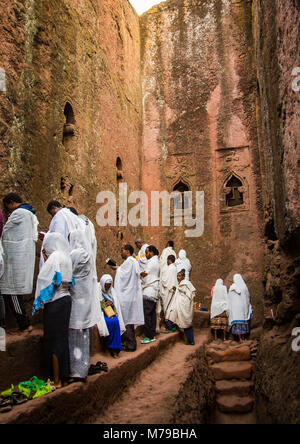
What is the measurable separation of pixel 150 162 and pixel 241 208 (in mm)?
3264

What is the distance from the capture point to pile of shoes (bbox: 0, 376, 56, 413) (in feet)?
9.02

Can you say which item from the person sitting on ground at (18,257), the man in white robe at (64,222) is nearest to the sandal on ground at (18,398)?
the person sitting on ground at (18,257)

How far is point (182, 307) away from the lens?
23.6 feet

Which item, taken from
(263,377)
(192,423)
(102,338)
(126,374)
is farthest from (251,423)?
(102,338)

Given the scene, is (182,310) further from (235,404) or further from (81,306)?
(81,306)

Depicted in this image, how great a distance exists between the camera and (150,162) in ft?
39.1

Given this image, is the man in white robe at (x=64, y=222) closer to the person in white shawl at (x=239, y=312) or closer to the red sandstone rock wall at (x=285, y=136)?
the red sandstone rock wall at (x=285, y=136)

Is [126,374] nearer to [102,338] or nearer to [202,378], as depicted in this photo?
[102,338]

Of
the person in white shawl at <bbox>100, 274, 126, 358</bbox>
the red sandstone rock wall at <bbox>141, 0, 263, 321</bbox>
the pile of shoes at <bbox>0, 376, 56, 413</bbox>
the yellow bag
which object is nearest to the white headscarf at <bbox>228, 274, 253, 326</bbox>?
the red sandstone rock wall at <bbox>141, 0, 263, 321</bbox>

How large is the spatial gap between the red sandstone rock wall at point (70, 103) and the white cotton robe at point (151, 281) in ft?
5.27

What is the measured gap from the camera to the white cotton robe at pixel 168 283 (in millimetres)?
7805

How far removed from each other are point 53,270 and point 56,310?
36 centimetres

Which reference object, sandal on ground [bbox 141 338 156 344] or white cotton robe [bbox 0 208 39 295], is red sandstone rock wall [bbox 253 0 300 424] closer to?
sandal on ground [bbox 141 338 156 344]

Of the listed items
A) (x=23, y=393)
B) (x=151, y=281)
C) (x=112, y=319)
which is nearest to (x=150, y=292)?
(x=151, y=281)
